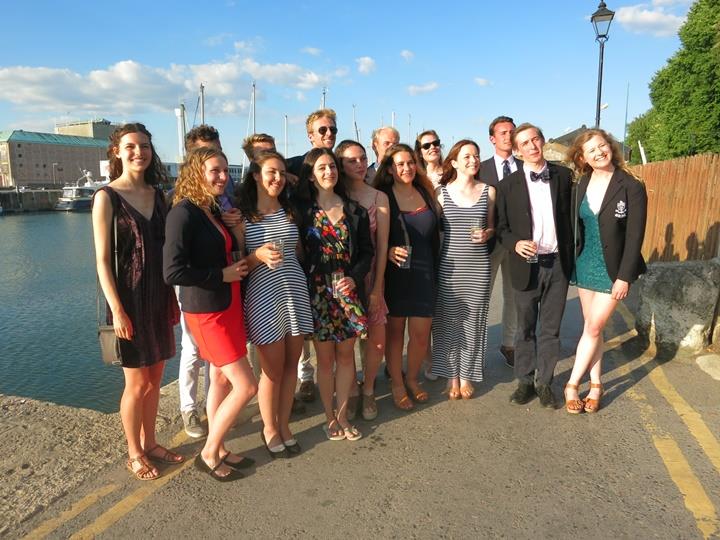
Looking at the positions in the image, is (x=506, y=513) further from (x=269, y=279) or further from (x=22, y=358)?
(x=22, y=358)

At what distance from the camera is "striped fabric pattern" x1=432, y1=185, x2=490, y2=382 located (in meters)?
4.27

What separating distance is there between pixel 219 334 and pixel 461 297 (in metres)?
2.09

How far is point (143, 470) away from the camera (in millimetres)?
3264

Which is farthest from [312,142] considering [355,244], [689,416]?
[689,416]

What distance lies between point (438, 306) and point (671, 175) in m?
6.12

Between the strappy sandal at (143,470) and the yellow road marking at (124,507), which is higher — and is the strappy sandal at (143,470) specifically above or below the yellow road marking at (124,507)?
above

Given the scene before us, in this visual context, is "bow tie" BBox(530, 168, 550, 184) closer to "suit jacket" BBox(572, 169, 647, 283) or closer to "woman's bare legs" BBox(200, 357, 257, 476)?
"suit jacket" BBox(572, 169, 647, 283)

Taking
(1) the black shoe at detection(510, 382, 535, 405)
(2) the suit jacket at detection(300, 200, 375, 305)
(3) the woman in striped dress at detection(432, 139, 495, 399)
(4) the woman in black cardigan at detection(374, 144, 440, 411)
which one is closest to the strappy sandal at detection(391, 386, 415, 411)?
(4) the woman in black cardigan at detection(374, 144, 440, 411)

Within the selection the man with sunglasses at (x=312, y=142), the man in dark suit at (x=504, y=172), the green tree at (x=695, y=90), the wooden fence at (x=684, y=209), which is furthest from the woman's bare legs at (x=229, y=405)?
the green tree at (x=695, y=90)

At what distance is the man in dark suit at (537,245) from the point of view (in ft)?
13.6

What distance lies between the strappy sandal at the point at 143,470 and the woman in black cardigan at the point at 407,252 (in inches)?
74.6

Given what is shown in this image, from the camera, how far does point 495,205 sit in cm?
441

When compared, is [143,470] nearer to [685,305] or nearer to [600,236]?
[600,236]

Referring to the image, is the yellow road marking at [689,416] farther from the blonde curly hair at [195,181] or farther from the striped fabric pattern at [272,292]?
the blonde curly hair at [195,181]
